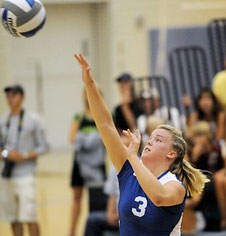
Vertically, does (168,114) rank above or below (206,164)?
above

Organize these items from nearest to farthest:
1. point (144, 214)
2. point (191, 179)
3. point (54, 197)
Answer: point (144, 214), point (191, 179), point (54, 197)

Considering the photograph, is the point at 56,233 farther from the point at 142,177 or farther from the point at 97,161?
the point at 142,177

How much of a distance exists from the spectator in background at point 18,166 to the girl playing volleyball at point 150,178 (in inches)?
145

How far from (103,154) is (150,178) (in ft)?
17.0

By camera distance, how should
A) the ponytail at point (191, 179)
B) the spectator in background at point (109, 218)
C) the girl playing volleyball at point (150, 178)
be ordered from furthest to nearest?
the spectator in background at point (109, 218) → the ponytail at point (191, 179) → the girl playing volleyball at point (150, 178)

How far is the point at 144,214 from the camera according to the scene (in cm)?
455

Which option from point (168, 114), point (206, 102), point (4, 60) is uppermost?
point (4, 60)

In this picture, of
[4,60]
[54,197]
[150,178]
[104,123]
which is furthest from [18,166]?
[4,60]

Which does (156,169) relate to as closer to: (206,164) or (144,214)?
(144,214)

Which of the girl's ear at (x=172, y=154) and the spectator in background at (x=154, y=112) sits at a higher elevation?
the girl's ear at (x=172, y=154)

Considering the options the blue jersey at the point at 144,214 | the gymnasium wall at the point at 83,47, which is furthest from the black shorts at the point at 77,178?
the gymnasium wall at the point at 83,47

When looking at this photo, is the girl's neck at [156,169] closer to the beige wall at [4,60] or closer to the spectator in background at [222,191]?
the spectator in background at [222,191]

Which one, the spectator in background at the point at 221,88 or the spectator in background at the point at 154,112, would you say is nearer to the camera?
the spectator in background at the point at 221,88

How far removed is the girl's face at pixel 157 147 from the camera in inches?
182
